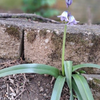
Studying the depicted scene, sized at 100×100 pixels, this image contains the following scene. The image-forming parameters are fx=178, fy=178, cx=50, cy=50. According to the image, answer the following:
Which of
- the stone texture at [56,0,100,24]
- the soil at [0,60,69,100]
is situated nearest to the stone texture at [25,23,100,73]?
the soil at [0,60,69,100]

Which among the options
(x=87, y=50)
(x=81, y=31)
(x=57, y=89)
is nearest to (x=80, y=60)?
(x=87, y=50)

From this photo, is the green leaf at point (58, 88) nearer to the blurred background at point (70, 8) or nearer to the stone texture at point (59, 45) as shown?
the stone texture at point (59, 45)

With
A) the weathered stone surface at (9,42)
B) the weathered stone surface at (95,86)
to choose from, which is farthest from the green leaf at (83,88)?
the weathered stone surface at (9,42)

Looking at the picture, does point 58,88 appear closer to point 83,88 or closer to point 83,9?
point 83,88

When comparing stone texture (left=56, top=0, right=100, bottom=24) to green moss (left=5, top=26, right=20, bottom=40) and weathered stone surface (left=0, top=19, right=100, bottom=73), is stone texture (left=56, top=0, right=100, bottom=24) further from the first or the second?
green moss (left=5, top=26, right=20, bottom=40)

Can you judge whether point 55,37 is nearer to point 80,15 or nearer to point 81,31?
point 81,31

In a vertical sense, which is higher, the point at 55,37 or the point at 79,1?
the point at 79,1
